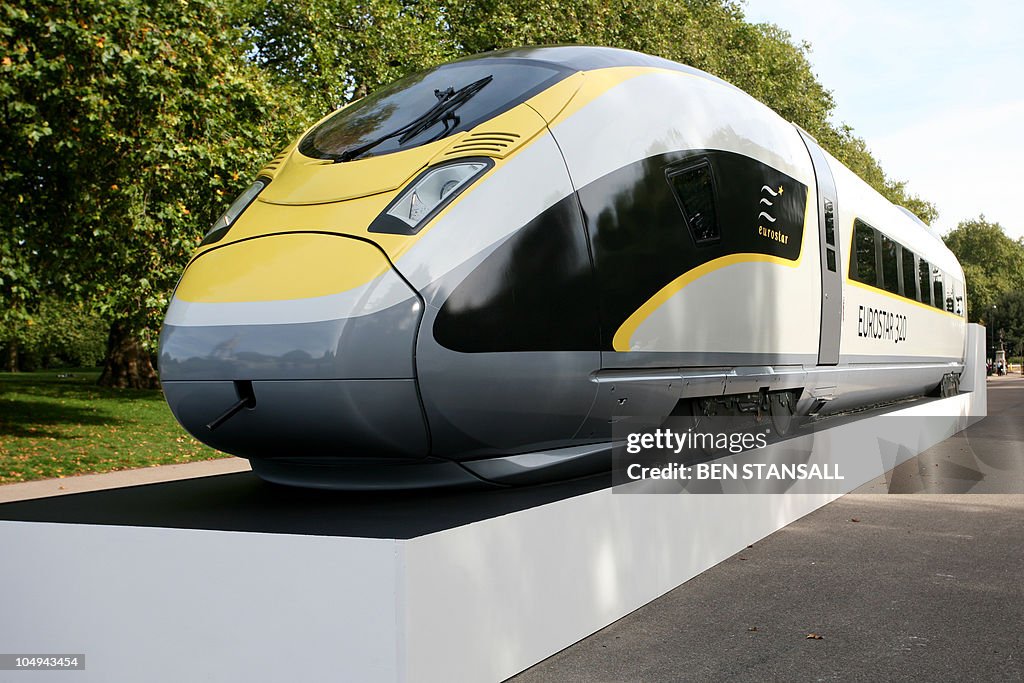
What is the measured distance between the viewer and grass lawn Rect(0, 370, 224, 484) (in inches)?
550

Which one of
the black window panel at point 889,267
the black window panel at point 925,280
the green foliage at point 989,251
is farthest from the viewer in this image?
the green foliage at point 989,251

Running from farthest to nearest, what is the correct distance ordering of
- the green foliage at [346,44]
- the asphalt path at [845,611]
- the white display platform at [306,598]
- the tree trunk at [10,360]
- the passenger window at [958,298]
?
the tree trunk at [10,360], the green foliage at [346,44], the passenger window at [958,298], the asphalt path at [845,611], the white display platform at [306,598]

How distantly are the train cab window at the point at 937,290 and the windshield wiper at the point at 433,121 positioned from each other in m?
11.2

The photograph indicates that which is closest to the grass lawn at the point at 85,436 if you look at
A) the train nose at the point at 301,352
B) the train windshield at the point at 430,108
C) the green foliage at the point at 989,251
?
the train windshield at the point at 430,108

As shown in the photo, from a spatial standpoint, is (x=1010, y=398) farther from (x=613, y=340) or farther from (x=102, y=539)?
(x=102, y=539)

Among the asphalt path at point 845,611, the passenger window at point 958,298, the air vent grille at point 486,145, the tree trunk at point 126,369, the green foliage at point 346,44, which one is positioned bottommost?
the asphalt path at point 845,611

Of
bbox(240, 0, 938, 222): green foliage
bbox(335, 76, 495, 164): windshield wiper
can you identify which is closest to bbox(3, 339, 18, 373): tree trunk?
bbox(240, 0, 938, 222): green foliage

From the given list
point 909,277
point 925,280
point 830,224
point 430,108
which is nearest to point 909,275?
point 909,277

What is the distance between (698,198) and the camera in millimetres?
5941

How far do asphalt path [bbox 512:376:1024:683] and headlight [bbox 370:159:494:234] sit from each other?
2005 mm

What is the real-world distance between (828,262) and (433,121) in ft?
15.5

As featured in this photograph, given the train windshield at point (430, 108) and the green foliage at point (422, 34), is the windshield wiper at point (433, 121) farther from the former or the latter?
the green foliage at point (422, 34)

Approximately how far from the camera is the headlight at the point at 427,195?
14.2 ft

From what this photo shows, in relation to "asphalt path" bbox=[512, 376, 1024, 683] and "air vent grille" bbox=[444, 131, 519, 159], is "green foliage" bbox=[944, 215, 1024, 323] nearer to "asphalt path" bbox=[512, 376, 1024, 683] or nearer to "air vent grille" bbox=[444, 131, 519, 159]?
"asphalt path" bbox=[512, 376, 1024, 683]
